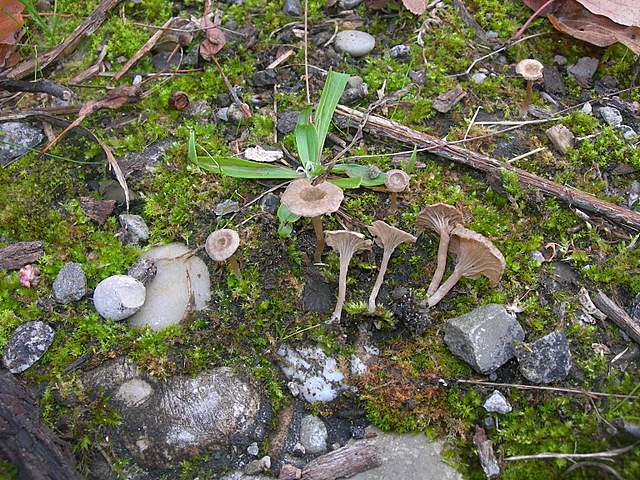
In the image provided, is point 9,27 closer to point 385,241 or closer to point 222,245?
point 222,245

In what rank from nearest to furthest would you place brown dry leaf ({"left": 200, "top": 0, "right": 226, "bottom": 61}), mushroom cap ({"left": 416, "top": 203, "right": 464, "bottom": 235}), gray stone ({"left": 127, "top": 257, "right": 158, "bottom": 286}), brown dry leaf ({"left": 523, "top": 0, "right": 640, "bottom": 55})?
1. mushroom cap ({"left": 416, "top": 203, "right": 464, "bottom": 235})
2. gray stone ({"left": 127, "top": 257, "right": 158, "bottom": 286})
3. brown dry leaf ({"left": 523, "top": 0, "right": 640, "bottom": 55})
4. brown dry leaf ({"left": 200, "top": 0, "right": 226, "bottom": 61})

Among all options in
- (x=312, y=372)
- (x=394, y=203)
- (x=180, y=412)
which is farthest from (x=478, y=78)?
(x=180, y=412)

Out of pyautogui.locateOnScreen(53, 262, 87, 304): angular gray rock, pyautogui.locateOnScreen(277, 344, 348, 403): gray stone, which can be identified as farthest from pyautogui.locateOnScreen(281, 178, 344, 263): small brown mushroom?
pyautogui.locateOnScreen(53, 262, 87, 304): angular gray rock

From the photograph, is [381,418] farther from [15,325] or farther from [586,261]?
[15,325]

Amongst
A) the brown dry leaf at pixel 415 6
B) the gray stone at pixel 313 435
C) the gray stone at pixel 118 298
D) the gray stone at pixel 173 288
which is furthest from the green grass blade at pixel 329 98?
the gray stone at pixel 313 435

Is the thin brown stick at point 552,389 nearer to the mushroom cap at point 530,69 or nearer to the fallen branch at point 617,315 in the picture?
the fallen branch at point 617,315

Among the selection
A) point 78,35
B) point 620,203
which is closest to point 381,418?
point 620,203

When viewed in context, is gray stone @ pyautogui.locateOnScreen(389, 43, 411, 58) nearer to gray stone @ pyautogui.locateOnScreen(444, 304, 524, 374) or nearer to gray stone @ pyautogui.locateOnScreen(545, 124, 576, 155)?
gray stone @ pyautogui.locateOnScreen(545, 124, 576, 155)
